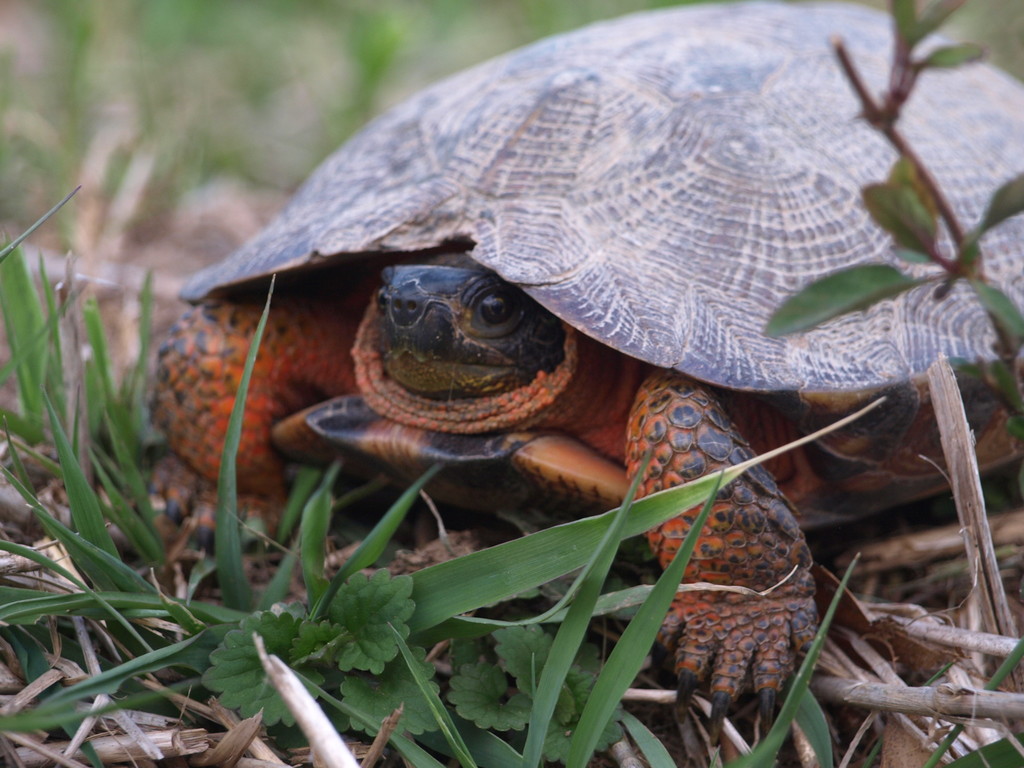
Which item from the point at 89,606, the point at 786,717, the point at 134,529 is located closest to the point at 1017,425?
the point at 786,717

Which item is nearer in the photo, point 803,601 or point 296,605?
point 296,605

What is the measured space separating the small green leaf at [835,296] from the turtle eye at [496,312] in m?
0.88

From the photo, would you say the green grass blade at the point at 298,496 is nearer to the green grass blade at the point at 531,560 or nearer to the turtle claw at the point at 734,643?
the green grass blade at the point at 531,560

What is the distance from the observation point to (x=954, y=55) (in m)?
1.19

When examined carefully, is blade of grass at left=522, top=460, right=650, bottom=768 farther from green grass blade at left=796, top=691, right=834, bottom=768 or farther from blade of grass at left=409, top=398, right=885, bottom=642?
green grass blade at left=796, top=691, right=834, bottom=768

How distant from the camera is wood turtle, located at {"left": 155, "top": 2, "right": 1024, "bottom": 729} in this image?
187 cm

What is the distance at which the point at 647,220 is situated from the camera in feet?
6.89

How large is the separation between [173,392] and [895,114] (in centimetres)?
189

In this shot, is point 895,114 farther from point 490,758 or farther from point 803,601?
point 490,758

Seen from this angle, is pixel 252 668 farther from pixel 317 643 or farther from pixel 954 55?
pixel 954 55

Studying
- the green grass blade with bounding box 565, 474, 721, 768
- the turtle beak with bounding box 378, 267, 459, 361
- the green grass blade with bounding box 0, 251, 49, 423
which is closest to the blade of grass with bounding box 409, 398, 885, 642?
the green grass blade with bounding box 565, 474, 721, 768

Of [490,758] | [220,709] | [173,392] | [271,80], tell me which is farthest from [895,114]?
[271,80]

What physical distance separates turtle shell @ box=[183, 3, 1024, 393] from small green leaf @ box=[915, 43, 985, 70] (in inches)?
30.9

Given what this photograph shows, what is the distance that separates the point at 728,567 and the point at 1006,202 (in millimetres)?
910
